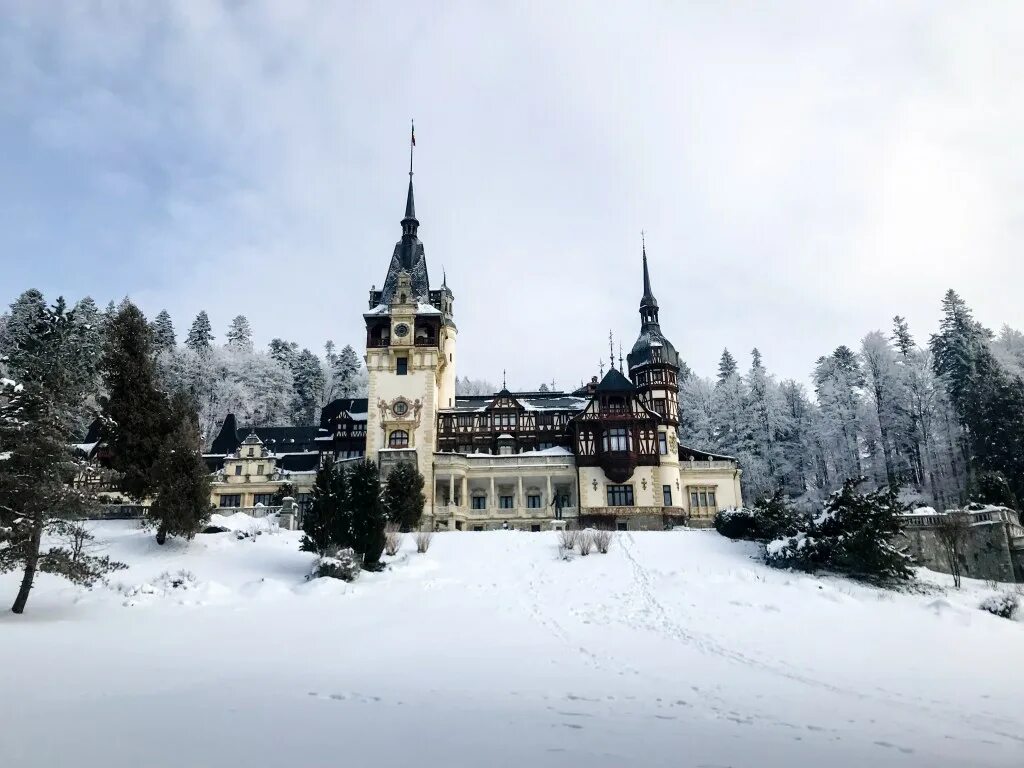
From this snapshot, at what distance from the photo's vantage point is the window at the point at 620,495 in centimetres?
4975

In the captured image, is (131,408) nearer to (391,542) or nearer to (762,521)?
(391,542)

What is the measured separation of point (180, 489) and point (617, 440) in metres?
31.8

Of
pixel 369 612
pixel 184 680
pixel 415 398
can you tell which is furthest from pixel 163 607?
pixel 415 398

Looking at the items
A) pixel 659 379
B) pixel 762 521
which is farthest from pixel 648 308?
pixel 762 521

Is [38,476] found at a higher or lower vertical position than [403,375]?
lower

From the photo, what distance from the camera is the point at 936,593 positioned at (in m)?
25.1

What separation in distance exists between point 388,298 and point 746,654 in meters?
46.1

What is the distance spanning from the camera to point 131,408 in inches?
1270

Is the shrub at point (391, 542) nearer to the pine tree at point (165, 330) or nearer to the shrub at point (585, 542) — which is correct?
the shrub at point (585, 542)

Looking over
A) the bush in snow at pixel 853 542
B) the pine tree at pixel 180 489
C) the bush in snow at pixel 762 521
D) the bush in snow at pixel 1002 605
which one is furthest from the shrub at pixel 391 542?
the bush in snow at pixel 1002 605

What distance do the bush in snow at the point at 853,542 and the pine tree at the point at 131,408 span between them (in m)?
28.7

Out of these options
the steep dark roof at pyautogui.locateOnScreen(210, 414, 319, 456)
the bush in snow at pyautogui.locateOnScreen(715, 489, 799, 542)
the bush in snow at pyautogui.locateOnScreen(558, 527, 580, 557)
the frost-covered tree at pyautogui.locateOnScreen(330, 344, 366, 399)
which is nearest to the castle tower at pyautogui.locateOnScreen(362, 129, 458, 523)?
the steep dark roof at pyautogui.locateOnScreen(210, 414, 319, 456)

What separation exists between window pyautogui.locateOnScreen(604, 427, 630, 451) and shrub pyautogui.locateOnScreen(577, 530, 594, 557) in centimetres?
1761

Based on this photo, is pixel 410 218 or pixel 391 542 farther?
pixel 410 218
